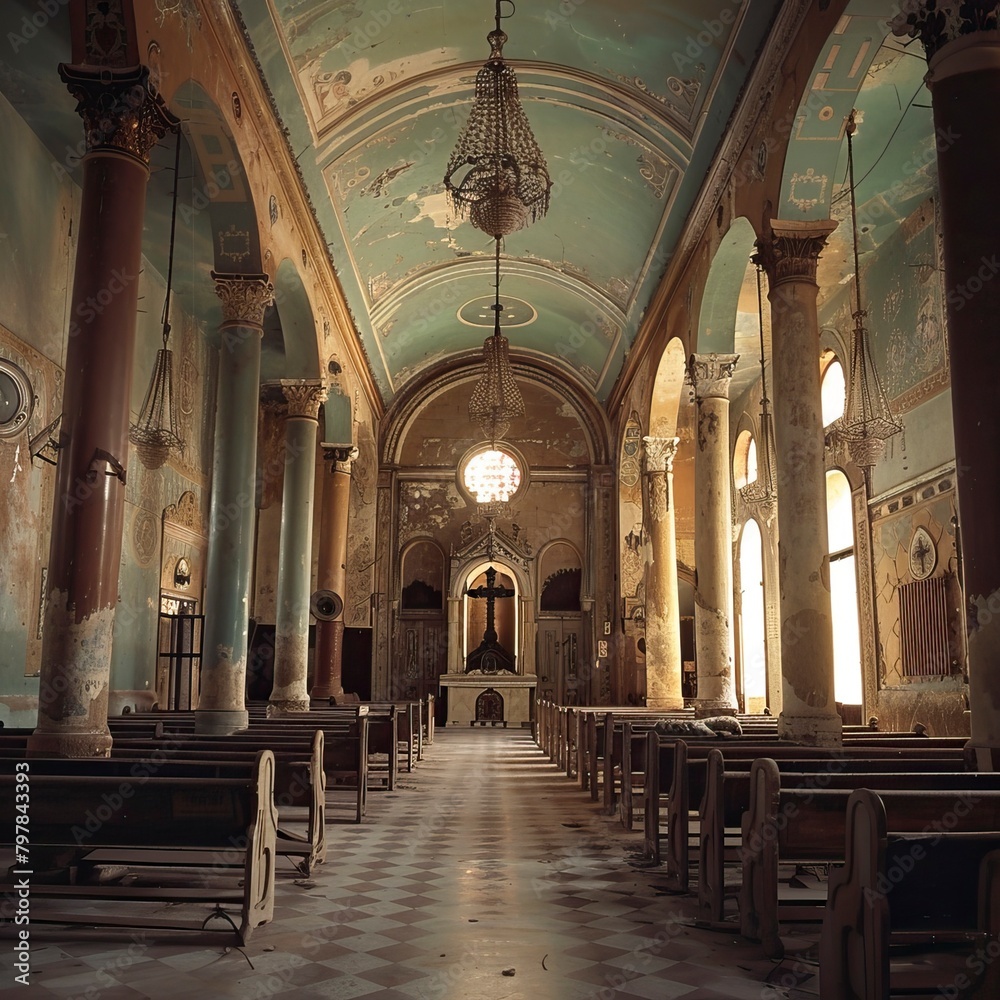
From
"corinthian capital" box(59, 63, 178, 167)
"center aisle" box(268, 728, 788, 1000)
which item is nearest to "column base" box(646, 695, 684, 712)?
"center aisle" box(268, 728, 788, 1000)

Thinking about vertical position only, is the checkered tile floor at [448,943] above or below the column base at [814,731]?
below

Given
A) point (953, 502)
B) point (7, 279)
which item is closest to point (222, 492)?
point (7, 279)

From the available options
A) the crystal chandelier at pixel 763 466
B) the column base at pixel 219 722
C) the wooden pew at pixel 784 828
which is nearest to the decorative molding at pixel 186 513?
the column base at pixel 219 722

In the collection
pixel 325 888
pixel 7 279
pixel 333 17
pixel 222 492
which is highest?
pixel 333 17

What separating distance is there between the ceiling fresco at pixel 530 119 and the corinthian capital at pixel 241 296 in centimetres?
205

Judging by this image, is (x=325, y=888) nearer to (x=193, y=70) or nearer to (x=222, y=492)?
(x=222, y=492)

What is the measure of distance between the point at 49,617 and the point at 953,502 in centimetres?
Answer: 977

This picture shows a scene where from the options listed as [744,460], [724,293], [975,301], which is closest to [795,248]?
[724,293]

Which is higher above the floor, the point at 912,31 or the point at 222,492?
the point at 912,31

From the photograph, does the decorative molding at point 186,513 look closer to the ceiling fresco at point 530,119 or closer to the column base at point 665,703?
the ceiling fresco at point 530,119

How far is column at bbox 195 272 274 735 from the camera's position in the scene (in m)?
9.49

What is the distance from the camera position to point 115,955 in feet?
13.2

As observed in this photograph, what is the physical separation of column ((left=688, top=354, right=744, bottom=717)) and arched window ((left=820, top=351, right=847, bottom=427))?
316 cm

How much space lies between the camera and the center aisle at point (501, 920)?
148 inches
